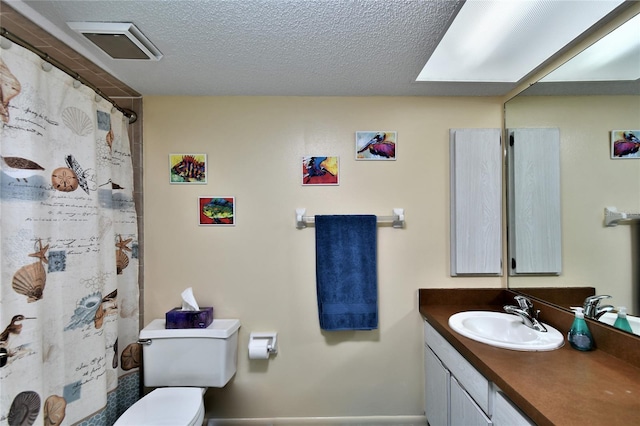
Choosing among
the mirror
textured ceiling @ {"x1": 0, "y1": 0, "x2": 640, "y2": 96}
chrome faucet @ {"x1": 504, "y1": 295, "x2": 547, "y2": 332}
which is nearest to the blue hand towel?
chrome faucet @ {"x1": 504, "y1": 295, "x2": 547, "y2": 332}

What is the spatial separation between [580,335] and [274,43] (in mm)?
1947

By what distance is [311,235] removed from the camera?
198 centimetres

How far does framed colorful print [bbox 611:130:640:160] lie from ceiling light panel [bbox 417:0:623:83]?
53cm

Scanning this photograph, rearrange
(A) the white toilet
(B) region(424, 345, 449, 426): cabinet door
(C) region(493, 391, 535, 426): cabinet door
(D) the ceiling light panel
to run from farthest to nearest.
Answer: (A) the white toilet < (B) region(424, 345, 449, 426): cabinet door < (D) the ceiling light panel < (C) region(493, 391, 535, 426): cabinet door

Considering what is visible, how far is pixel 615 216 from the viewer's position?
4.20ft

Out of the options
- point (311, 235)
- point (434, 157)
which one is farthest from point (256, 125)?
point (434, 157)

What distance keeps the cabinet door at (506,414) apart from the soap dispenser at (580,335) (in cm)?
50

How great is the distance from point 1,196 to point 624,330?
2570mm

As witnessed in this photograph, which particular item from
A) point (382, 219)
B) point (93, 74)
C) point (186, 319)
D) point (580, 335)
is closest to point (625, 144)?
point (580, 335)

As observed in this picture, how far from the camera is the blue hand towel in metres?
1.89

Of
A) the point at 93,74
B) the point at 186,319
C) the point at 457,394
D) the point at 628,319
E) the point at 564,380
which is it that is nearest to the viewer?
the point at 564,380

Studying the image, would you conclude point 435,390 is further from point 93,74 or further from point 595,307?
point 93,74

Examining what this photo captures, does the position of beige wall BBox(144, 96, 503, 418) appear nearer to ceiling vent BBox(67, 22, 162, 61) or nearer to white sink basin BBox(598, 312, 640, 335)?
ceiling vent BBox(67, 22, 162, 61)

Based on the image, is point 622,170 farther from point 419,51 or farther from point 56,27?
point 56,27
